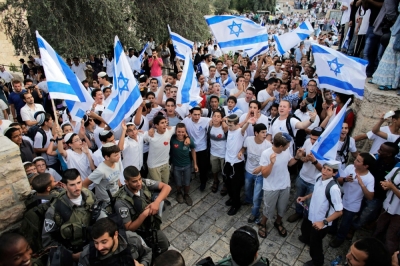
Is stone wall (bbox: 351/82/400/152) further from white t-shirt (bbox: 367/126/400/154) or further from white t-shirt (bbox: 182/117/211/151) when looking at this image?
white t-shirt (bbox: 182/117/211/151)

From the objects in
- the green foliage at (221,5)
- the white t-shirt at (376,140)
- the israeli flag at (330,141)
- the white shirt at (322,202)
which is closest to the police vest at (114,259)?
the white shirt at (322,202)

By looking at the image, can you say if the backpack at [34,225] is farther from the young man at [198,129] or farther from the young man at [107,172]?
the young man at [198,129]

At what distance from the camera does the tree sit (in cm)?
1011

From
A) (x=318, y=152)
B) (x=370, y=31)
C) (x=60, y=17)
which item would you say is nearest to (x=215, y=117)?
(x=318, y=152)

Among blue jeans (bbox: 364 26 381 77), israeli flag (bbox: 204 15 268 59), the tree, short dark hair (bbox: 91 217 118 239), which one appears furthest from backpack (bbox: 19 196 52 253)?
the tree

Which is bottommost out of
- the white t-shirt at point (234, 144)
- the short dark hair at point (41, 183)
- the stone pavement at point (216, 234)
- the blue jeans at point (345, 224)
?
the stone pavement at point (216, 234)

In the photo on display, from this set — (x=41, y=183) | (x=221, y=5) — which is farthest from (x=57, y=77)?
(x=221, y=5)

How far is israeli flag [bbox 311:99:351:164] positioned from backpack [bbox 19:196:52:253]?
3.50m

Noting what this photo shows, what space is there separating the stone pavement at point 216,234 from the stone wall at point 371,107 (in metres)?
1.80

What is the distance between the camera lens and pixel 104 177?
3975mm

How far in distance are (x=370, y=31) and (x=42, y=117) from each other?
23.3 feet

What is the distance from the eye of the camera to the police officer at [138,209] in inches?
121

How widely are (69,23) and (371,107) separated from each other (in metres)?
10.6

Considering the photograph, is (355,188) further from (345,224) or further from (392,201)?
(345,224)
